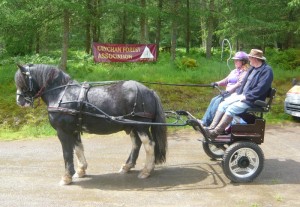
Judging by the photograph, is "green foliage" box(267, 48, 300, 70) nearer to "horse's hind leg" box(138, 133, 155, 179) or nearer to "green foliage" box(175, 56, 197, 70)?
Result: "green foliage" box(175, 56, 197, 70)

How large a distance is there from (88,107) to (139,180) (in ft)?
4.71

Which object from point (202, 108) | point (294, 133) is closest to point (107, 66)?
point (202, 108)

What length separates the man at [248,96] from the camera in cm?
571

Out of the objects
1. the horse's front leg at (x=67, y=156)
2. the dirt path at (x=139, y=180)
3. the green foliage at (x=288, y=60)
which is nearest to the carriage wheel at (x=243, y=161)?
the dirt path at (x=139, y=180)

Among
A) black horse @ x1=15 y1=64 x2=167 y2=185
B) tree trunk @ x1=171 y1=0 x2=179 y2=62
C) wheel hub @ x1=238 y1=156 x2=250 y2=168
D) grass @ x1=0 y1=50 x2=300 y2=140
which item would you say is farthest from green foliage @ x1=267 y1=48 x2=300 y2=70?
black horse @ x1=15 y1=64 x2=167 y2=185

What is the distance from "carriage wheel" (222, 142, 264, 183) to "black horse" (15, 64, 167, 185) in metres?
1.06

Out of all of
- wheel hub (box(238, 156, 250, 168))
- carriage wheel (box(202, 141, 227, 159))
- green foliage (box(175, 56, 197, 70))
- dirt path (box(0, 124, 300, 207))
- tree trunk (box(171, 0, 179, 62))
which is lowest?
dirt path (box(0, 124, 300, 207))

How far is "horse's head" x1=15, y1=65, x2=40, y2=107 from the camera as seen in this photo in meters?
5.79

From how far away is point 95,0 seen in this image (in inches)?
707

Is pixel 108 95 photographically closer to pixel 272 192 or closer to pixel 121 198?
pixel 121 198

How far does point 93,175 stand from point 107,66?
32.0 feet

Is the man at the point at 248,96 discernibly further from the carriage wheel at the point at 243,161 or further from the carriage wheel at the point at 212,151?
the carriage wheel at the point at 212,151

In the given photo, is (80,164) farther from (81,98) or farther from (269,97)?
(269,97)

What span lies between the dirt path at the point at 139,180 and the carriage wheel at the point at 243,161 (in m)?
0.16
